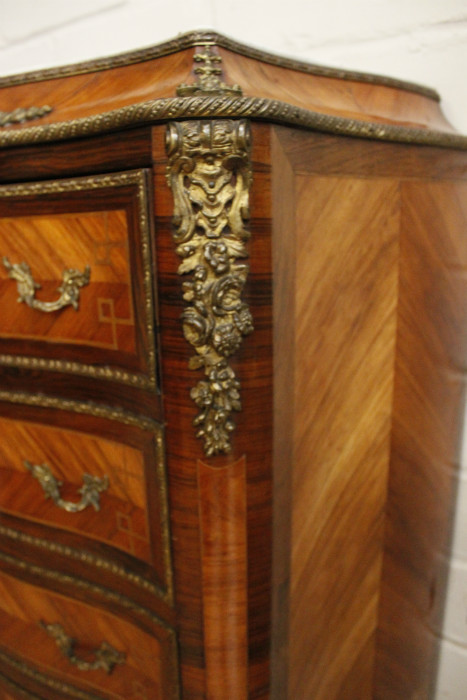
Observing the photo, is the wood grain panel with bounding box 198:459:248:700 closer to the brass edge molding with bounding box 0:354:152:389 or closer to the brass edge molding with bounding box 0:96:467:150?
the brass edge molding with bounding box 0:354:152:389

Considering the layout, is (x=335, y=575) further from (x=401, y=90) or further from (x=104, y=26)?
(x=104, y=26)

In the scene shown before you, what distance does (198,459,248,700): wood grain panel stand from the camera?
539 mm

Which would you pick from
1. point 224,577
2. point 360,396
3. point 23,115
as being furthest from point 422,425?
point 23,115

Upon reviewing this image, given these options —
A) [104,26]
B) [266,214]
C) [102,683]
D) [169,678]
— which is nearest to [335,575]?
[169,678]

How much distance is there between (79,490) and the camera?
647 mm

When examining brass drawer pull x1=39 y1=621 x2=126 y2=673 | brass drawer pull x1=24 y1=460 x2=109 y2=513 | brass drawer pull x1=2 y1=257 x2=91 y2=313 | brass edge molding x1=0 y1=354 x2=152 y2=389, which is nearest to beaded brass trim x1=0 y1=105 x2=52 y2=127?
brass drawer pull x1=2 y1=257 x2=91 y2=313

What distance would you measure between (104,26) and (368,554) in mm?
1084

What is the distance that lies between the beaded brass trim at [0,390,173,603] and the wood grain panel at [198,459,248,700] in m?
0.04

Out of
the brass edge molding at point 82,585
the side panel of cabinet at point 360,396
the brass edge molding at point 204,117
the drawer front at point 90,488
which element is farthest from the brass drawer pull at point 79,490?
the brass edge molding at point 204,117

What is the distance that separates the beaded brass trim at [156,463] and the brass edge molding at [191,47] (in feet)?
1.14

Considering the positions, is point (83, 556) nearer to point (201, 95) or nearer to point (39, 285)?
point (39, 285)

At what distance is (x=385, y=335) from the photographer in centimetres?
66

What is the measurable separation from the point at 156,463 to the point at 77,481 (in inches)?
5.4

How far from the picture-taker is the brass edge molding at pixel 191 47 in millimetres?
500
